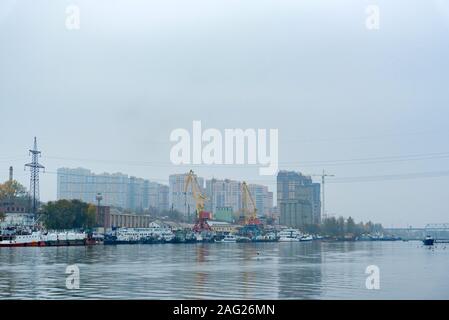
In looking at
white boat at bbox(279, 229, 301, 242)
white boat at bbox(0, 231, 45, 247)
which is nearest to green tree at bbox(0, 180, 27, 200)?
white boat at bbox(0, 231, 45, 247)

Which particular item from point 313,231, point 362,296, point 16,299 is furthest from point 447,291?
point 313,231

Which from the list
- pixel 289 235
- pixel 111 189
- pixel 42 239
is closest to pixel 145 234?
pixel 111 189

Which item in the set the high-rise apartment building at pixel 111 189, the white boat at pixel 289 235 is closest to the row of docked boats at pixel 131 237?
the white boat at pixel 289 235

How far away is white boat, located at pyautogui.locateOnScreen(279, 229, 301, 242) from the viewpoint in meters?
40.6

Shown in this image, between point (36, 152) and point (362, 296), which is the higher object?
point (36, 152)

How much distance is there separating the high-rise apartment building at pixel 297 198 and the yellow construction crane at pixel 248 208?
1.47 meters

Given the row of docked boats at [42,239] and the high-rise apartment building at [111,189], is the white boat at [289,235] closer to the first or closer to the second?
the high-rise apartment building at [111,189]

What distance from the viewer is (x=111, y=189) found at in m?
32.8

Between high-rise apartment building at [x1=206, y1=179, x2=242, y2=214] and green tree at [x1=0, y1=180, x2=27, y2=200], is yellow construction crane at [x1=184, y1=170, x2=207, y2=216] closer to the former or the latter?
high-rise apartment building at [x1=206, y1=179, x2=242, y2=214]

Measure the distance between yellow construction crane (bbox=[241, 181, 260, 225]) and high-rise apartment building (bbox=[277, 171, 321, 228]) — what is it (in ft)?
4.84

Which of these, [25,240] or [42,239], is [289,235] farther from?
[25,240]
